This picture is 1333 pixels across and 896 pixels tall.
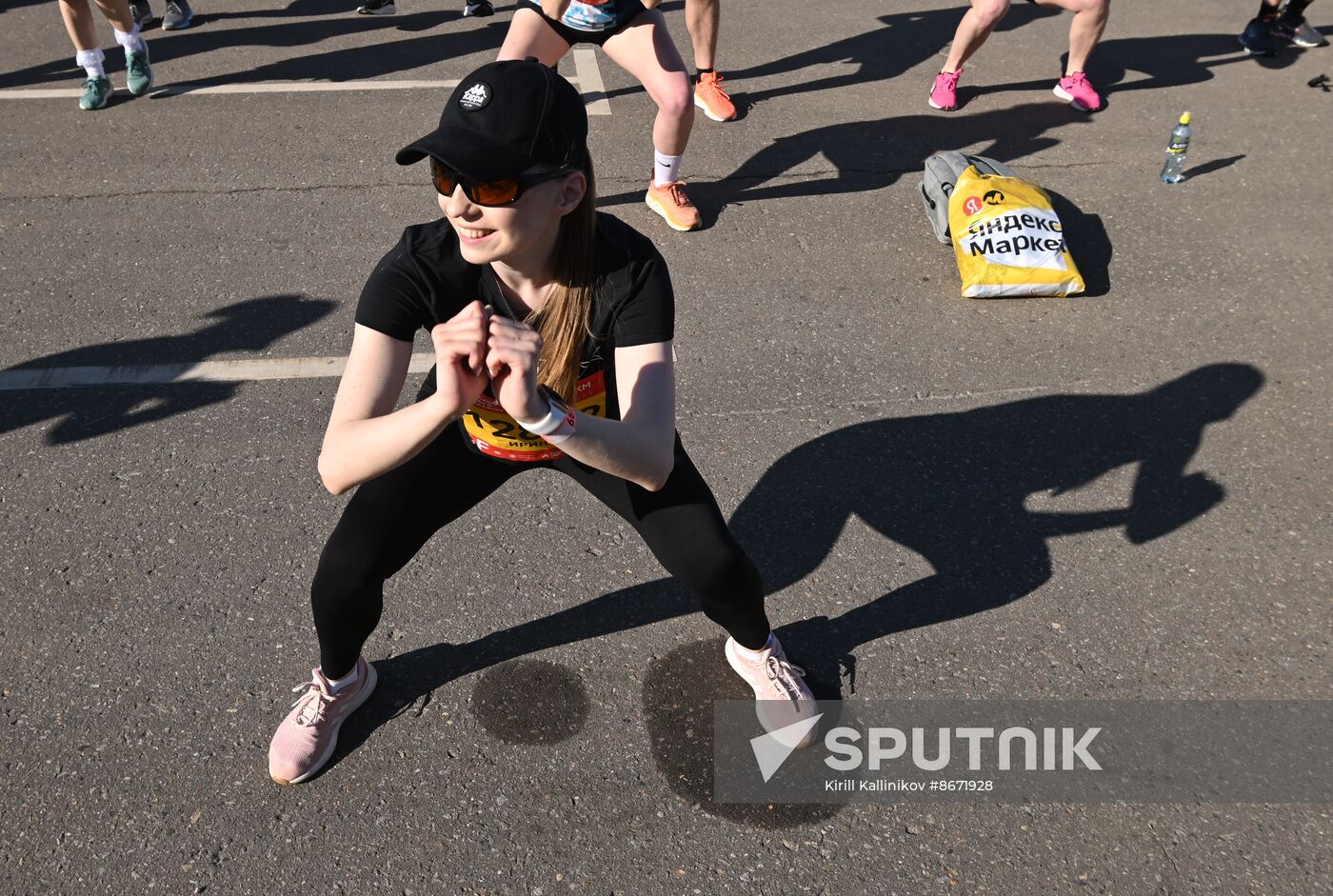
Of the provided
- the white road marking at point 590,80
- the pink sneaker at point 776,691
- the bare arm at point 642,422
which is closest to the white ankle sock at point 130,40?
the white road marking at point 590,80

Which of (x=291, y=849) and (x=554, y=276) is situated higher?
(x=554, y=276)

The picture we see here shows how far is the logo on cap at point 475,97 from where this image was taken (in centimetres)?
219

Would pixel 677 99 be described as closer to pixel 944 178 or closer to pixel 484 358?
pixel 944 178

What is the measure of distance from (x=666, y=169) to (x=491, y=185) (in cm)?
350

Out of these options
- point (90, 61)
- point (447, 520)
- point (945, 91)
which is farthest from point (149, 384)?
point (945, 91)

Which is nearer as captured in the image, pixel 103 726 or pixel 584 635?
pixel 103 726

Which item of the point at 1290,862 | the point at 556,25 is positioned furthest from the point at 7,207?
the point at 1290,862

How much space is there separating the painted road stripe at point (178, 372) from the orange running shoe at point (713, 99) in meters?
3.19

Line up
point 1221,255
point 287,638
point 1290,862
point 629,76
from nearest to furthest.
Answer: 1. point 1290,862
2. point 287,638
3. point 1221,255
4. point 629,76

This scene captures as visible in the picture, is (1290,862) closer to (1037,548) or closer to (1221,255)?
(1037,548)

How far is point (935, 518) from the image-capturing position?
3.75m

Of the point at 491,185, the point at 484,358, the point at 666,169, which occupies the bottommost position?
the point at 666,169

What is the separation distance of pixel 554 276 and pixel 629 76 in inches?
215

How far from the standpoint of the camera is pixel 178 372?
174 inches
